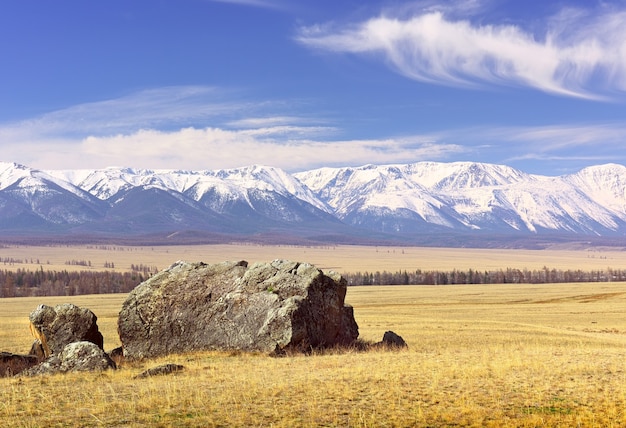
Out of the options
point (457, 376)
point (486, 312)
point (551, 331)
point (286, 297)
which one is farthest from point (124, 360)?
point (486, 312)

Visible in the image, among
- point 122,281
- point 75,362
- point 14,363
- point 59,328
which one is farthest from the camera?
point 122,281

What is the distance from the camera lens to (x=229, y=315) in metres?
33.1

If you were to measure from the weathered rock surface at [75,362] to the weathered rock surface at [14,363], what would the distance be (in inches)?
107

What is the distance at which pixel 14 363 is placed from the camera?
30.2 meters

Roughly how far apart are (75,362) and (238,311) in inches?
381

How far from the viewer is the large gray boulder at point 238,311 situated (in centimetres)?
3150

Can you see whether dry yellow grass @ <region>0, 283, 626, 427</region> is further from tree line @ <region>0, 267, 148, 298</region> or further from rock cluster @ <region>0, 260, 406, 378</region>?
tree line @ <region>0, 267, 148, 298</region>

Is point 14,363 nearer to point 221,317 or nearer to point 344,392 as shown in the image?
point 221,317

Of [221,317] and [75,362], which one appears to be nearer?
[75,362]

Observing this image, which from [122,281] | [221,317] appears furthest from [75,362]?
[122,281]

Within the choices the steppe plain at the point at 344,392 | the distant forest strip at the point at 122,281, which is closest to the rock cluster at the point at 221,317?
the steppe plain at the point at 344,392

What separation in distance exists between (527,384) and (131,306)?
2246 centimetres

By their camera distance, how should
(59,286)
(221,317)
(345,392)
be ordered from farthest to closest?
(59,286) < (221,317) < (345,392)

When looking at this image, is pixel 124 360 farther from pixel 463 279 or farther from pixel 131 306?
pixel 463 279
